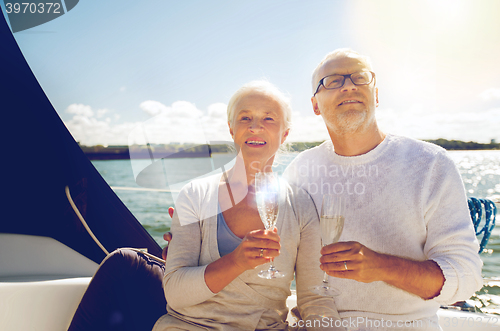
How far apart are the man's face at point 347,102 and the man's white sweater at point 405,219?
167 millimetres

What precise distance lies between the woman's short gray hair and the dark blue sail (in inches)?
59.3

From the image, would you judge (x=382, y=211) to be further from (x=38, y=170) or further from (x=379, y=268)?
(x=38, y=170)

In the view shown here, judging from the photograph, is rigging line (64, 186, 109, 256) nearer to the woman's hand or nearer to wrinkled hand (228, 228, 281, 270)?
the woman's hand

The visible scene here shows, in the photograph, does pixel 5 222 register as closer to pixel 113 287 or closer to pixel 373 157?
pixel 113 287

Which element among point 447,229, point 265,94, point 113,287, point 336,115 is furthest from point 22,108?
point 447,229

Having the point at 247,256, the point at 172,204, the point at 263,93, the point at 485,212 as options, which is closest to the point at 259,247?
the point at 247,256

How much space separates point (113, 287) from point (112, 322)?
17 centimetres

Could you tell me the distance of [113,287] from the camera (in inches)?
61.7

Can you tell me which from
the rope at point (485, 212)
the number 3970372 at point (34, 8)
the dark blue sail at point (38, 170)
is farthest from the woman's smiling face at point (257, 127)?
the number 3970372 at point (34, 8)

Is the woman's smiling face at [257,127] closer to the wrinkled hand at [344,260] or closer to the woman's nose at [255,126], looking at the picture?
the woman's nose at [255,126]

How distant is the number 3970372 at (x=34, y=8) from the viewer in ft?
7.85

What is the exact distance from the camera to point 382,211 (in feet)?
4.98

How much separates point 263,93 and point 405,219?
3.05 ft

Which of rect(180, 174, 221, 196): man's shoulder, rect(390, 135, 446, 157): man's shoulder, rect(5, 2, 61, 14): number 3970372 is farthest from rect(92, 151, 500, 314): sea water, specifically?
rect(5, 2, 61, 14): number 3970372
